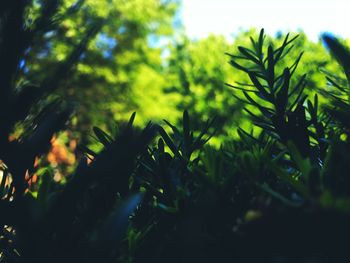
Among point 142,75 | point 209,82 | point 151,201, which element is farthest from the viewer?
point 142,75

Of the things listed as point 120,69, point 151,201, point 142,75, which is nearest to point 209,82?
point 142,75

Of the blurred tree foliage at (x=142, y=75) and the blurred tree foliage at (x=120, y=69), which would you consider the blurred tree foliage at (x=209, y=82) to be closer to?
the blurred tree foliage at (x=142, y=75)

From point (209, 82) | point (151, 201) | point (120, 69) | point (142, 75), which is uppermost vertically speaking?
point (120, 69)

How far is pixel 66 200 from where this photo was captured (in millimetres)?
580

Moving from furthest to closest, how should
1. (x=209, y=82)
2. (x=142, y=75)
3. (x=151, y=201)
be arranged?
(x=142, y=75)
(x=209, y=82)
(x=151, y=201)

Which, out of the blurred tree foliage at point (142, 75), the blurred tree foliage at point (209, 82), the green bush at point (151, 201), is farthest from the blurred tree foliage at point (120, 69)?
the green bush at point (151, 201)

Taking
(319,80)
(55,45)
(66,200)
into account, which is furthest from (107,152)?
(55,45)

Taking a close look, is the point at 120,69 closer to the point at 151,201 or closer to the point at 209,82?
the point at 209,82

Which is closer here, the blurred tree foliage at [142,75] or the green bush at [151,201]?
the green bush at [151,201]

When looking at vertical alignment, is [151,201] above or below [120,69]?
below

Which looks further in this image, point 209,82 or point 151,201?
point 209,82

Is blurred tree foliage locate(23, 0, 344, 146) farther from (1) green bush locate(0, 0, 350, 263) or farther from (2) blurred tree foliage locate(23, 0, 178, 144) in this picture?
(1) green bush locate(0, 0, 350, 263)

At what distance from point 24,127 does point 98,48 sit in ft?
50.2

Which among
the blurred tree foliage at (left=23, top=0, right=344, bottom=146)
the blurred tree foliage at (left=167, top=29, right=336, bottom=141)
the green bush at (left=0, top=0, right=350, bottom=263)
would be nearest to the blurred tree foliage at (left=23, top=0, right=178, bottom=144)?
the blurred tree foliage at (left=23, top=0, right=344, bottom=146)
